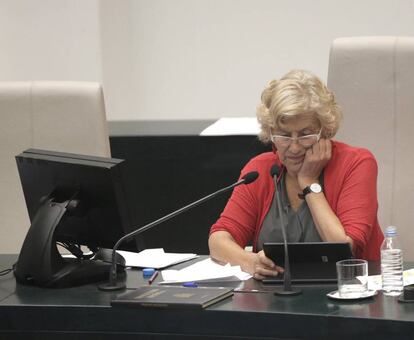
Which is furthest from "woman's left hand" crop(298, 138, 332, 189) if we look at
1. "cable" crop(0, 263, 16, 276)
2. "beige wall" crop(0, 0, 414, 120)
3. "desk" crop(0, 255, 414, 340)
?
"beige wall" crop(0, 0, 414, 120)

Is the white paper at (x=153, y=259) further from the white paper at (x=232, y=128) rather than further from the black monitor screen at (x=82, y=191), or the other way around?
the white paper at (x=232, y=128)

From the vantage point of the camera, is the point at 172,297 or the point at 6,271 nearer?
the point at 172,297

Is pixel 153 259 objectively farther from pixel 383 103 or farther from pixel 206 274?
pixel 383 103

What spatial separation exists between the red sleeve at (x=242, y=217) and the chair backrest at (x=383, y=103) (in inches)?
22.5

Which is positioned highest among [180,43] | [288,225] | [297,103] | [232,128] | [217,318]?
[180,43]

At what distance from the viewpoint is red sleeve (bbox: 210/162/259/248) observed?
294cm

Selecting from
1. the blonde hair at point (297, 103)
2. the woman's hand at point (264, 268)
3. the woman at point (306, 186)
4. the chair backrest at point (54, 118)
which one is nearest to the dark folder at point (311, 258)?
the woman's hand at point (264, 268)

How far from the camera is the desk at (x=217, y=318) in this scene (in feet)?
6.73

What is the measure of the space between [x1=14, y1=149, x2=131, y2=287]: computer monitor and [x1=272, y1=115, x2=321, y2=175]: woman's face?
528mm

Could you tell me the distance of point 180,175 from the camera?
3.93 m

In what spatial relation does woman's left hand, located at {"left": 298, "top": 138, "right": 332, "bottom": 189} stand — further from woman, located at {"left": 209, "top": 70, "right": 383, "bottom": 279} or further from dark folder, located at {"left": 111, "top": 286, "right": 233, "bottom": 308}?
dark folder, located at {"left": 111, "top": 286, "right": 233, "bottom": 308}

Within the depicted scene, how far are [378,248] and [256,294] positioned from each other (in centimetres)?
66

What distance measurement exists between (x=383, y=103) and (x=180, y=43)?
1.81 meters

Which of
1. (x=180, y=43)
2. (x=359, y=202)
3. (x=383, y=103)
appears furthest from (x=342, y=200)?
(x=180, y=43)
